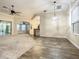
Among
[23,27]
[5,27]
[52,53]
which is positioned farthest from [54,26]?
[23,27]

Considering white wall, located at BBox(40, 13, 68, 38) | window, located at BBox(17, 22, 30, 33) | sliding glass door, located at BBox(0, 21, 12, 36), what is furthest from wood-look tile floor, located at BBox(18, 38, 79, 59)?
window, located at BBox(17, 22, 30, 33)

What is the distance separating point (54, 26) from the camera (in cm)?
1343

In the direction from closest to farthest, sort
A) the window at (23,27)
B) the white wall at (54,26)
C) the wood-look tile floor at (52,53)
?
the wood-look tile floor at (52,53) → the white wall at (54,26) → the window at (23,27)

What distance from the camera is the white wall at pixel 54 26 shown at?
1295cm

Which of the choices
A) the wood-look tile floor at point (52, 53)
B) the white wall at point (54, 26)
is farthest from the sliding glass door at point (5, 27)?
the wood-look tile floor at point (52, 53)

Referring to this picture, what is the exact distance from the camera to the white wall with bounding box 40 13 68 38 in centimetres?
1295

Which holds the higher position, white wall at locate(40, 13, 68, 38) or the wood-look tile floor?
white wall at locate(40, 13, 68, 38)

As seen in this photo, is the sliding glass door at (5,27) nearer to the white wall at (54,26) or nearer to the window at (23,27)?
the window at (23,27)

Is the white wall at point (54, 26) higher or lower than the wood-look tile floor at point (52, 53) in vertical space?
higher

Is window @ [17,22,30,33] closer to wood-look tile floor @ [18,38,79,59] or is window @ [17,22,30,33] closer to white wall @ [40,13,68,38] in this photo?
white wall @ [40,13,68,38]

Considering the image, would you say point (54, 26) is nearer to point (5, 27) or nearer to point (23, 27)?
point (5, 27)

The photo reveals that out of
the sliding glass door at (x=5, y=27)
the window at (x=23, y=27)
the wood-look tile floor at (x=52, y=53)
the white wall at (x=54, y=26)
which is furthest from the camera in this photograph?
the window at (x=23, y=27)

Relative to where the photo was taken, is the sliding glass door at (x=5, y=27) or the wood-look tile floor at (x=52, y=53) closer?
the wood-look tile floor at (x=52, y=53)

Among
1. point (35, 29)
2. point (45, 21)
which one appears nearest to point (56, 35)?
Answer: point (45, 21)
